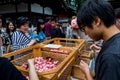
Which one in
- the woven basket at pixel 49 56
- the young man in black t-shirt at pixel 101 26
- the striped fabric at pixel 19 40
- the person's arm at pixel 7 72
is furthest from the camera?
the striped fabric at pixel 19 40

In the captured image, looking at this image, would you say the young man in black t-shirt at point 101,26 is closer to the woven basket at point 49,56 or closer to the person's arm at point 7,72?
the person's arm at point 7,72

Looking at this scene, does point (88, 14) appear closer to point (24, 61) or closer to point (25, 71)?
point (25, 71)

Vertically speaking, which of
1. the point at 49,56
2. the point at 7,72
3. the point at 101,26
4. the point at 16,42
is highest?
the point at 101,26

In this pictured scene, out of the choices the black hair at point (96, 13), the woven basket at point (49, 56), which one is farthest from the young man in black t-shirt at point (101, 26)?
the woven basket at point (49, 56)

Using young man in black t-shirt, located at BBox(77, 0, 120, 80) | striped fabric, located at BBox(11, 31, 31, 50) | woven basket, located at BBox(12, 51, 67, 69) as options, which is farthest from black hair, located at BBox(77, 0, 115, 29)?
striped fabric, located at BBox(11, 31, 31, 50)

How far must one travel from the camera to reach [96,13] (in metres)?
1.70

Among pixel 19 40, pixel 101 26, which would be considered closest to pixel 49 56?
pixel 19 40

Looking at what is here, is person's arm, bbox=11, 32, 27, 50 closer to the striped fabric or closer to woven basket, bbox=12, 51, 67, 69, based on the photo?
the striped fabric

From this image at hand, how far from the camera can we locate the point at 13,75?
2104 mm

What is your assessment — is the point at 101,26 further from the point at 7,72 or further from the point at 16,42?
the point at 16,42

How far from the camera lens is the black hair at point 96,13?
1706 mm

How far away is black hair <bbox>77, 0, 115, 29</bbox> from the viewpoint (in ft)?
5.60

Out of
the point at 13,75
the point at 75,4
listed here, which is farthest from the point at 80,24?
the point at 75,4

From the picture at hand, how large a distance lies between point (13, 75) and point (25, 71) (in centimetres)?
58
